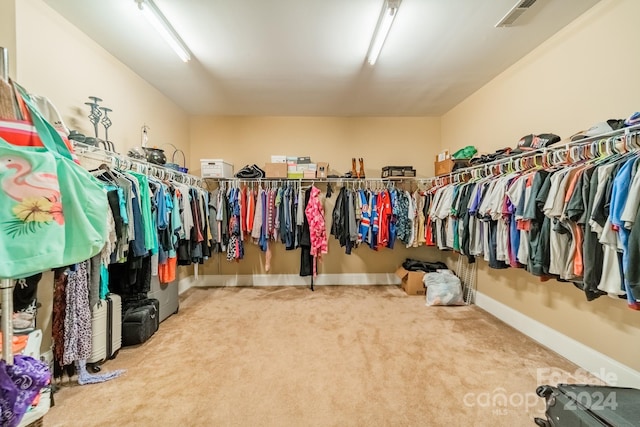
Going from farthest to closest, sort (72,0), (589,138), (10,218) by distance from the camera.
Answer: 1. (72,0)
2. (589,138)
3. (10,218)

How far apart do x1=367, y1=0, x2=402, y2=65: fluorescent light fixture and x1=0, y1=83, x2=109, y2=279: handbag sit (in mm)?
2124

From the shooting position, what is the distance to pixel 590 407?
128 cm

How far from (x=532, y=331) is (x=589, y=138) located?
72.8 inches

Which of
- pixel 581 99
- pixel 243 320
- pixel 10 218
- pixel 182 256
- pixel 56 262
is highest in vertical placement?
pixel 581 99

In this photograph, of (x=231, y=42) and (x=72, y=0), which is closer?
(x=72, y=0)

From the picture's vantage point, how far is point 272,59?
8.75 feet

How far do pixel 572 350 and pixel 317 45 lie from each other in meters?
3.41

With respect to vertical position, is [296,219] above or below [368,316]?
above

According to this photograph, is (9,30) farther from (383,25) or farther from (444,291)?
(444,291)

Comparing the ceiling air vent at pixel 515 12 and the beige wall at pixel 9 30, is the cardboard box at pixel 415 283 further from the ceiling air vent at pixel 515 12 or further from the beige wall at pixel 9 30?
the beige wall at pixel 9 30

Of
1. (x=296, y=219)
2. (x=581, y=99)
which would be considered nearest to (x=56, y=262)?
(x=296, y=219)

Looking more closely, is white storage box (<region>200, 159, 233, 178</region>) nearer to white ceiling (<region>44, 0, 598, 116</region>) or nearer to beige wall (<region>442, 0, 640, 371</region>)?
white ceiling (<region>44, 0, 598, 116</region>)

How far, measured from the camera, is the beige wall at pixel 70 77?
1890mm

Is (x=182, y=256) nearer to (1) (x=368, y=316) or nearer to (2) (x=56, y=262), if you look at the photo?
(1) (x=368, y=316)
